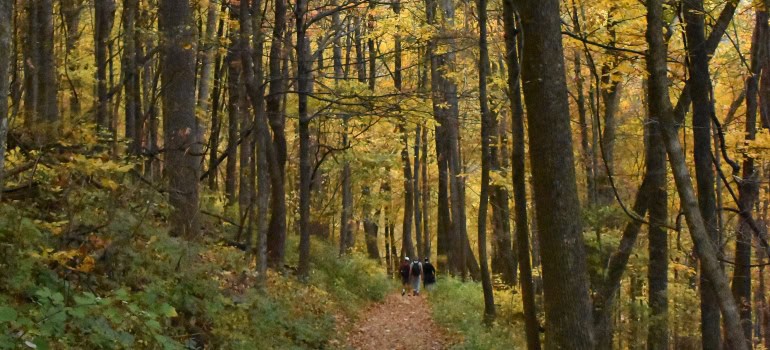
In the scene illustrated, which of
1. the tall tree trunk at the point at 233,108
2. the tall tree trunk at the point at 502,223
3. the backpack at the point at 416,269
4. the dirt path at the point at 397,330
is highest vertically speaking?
the tall tree trunk at the point at 233,108

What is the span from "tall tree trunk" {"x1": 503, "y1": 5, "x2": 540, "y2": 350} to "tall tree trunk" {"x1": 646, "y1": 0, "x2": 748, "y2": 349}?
1.62 metres

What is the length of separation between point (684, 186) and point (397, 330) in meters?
8.53

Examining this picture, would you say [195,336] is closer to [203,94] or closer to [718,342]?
[718,342]

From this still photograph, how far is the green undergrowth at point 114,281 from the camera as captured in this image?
19.0ft

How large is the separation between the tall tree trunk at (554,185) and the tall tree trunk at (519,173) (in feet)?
5.44

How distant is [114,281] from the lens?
7.72m

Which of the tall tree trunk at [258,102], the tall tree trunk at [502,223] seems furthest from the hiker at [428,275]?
the tall tree trunk at [258,102]

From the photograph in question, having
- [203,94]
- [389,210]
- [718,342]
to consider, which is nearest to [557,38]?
[718,342]

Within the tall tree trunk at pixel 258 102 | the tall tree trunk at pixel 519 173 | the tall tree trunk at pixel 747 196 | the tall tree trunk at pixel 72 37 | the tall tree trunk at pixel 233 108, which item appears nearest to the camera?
the tall tree trunk at pixel 519 173

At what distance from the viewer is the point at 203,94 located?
17.2 metres

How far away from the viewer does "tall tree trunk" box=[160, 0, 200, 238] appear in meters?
11.6

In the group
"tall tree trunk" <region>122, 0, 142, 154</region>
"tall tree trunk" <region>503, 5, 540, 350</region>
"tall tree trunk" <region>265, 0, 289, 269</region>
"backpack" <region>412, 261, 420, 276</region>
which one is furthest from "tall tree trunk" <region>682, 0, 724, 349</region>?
"backpack" <region>412, 261, 420, 276</region>

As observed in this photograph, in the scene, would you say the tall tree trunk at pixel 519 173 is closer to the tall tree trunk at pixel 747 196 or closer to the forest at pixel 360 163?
the forest at pixel 360 163

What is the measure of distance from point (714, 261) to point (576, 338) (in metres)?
2.21
